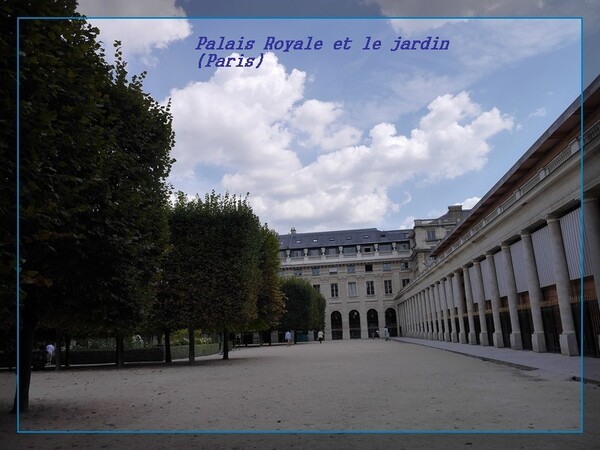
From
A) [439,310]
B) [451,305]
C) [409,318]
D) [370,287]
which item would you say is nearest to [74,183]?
[451,305]

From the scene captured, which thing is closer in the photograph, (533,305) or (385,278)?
(533,305)

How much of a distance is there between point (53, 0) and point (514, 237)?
27.8 metres

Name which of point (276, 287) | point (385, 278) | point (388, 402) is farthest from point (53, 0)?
point (385, 278)

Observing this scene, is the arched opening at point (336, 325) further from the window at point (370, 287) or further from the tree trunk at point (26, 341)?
the tree trunk at point (26, 341)

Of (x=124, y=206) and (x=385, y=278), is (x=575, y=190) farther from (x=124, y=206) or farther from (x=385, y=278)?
(x=385, y=278)

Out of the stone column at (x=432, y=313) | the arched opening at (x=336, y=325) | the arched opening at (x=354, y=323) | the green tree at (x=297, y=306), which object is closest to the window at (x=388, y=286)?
the arched opening at (x=354, y=323)

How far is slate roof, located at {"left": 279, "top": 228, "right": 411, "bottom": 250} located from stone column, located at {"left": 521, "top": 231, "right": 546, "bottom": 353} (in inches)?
2916

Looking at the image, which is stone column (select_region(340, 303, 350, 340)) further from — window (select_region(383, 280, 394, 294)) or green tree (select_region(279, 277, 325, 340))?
green tree (select_region(279, 277, 325, 340))

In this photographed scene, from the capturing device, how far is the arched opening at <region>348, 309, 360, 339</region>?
103m

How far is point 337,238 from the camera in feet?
358

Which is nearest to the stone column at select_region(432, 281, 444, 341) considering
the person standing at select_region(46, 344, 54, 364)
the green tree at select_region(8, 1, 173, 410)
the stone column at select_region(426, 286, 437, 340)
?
the stone column at select_region(426, 286, 437, 340)

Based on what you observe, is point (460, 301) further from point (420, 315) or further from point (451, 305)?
point (420, 315)

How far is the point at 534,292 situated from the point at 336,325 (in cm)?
7859

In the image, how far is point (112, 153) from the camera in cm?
1227
